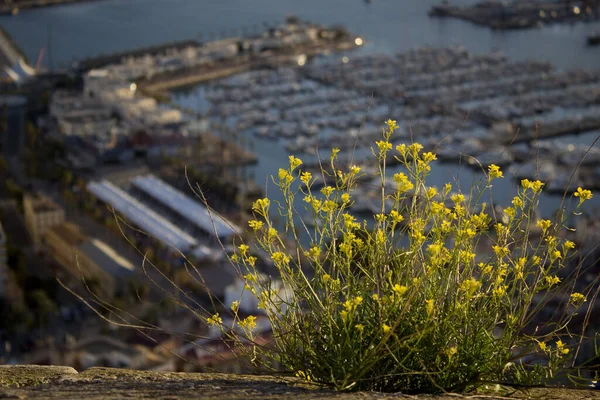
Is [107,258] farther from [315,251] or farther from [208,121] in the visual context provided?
[315,251]

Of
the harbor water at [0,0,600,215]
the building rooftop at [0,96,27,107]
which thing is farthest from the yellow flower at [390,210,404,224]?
the harbor water at [0,0,600,215]

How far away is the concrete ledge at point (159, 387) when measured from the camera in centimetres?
85

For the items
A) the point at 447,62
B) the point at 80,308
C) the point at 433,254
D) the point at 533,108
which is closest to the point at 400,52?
the point at 447,62

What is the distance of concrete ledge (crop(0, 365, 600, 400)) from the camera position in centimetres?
85

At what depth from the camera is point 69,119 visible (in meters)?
11.7

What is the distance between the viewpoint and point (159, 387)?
2.98 feet

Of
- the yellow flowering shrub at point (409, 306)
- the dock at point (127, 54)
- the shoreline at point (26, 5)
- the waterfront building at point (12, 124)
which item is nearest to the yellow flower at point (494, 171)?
the yellow flowering shrub at point (409, 306)

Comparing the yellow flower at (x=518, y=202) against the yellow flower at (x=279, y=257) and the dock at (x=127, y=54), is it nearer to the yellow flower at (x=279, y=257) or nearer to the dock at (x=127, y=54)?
the yellow flower at (x=279, y=257)

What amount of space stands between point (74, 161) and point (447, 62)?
5.91 meters

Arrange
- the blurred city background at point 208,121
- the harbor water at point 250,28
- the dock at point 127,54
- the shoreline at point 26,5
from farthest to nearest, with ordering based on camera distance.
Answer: the shoreline at point 26,5 < the harbor water at point 250,28 < the dock at point 127,54 < the blurred city background at point 208,121

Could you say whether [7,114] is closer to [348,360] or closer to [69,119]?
[69,119]

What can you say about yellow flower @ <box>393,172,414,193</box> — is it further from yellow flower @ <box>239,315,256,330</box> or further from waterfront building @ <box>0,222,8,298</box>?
waterfront building @ <box>0,222,8,298</box>

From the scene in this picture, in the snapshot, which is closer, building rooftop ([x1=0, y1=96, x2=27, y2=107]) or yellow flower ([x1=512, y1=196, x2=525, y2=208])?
yellow flower ([x1=512, y1=196, x2=525, y2=208])

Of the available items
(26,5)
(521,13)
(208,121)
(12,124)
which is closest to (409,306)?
(208,121)
